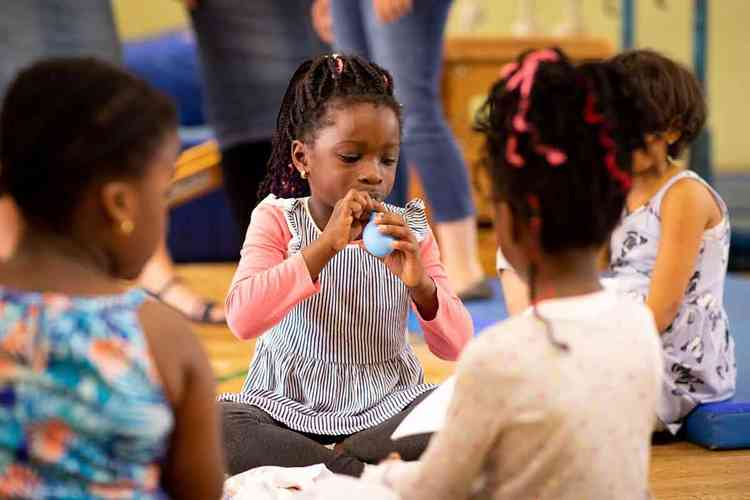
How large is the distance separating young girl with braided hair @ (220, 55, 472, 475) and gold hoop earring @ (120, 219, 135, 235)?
1.51 feet

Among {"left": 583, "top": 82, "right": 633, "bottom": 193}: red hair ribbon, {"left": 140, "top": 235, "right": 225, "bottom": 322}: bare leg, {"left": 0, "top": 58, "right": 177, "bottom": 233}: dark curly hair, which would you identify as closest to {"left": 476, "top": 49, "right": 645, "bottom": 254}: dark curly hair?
{"left": 583, "top": 82, "right": 633, "bottom": 193}: red hair ribbon

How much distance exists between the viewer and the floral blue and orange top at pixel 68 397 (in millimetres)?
853

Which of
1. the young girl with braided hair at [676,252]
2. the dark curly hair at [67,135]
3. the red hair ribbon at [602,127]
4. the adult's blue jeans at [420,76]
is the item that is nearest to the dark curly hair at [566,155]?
the red hair ribbon at [602,127]

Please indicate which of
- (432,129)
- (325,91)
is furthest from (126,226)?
(432,129)

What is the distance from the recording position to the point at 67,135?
0.86 metres

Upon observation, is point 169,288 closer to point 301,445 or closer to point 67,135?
point 301,445

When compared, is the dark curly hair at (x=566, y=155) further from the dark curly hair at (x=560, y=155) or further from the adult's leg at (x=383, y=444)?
the adult's leg at (x=383, y=444)

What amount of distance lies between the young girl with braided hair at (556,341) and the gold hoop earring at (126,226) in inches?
11.1

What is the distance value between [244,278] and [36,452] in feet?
1.91

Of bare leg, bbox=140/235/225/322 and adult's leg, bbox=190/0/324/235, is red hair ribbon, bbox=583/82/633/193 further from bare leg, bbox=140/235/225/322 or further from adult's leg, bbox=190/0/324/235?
bare leg, bbox=140/235/225/322

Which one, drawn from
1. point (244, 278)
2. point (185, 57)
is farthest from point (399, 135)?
point (185, 57)

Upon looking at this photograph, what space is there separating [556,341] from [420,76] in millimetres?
1562

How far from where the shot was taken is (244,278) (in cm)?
142

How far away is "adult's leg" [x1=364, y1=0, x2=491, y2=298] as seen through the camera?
238 cm
